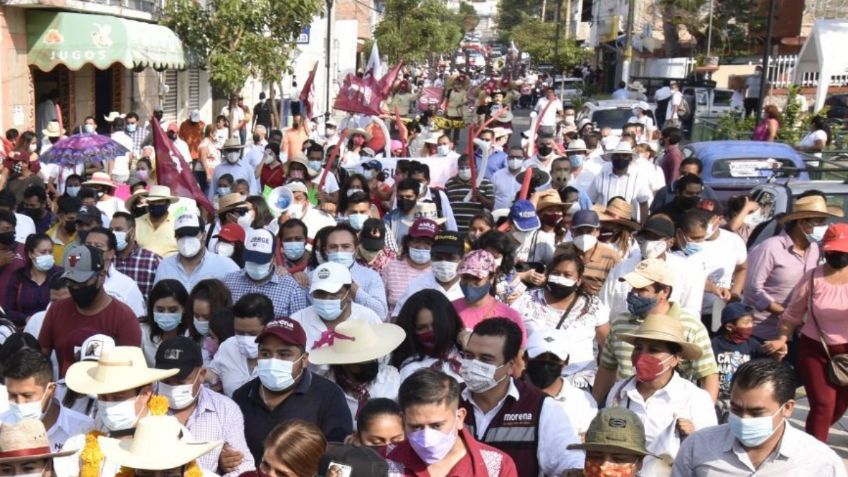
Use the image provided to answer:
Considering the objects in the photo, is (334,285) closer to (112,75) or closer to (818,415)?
(818,415)

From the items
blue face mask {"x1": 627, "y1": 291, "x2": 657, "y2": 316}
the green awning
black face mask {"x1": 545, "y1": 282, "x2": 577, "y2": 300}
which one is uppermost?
the green awning

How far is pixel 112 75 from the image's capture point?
2606cm

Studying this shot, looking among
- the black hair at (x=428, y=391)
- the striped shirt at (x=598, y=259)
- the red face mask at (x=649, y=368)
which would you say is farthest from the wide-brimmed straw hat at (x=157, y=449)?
the striped shirt at (x=598, y=259)

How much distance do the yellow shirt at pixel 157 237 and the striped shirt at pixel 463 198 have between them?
3.01 meters

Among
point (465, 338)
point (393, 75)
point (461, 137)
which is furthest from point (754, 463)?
point (461, 137)

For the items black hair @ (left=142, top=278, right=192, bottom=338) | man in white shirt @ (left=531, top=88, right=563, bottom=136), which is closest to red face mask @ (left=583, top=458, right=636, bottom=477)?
black hair @ (left=142, top=278, right=192, bottom=338)

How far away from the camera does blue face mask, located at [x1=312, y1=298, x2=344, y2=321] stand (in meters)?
6.37

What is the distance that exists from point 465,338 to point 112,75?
72.1 ft

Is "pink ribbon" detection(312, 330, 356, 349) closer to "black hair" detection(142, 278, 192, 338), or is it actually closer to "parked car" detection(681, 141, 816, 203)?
"black hair" detection(142, 278, 192, 338)

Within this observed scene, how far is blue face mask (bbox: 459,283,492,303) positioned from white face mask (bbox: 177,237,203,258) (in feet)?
7.47

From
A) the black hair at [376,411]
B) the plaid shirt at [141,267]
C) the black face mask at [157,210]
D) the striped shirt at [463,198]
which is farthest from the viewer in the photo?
the striped shirt at [463,198]

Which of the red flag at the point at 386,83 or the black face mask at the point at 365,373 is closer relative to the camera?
the black face mask at the point at 365,373

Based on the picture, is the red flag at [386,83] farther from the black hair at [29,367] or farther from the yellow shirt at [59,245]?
the black hair at [29,367]

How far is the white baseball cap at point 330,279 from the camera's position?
6.30m
